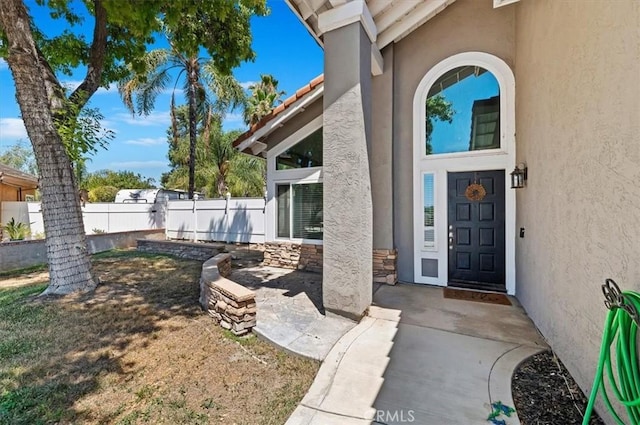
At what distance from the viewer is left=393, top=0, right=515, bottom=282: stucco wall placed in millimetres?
5672

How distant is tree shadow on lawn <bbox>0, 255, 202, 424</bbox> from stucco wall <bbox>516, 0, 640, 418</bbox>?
15.0 feet

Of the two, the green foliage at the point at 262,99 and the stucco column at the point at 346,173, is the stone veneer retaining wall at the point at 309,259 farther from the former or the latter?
the green foliage at the point at 262,99

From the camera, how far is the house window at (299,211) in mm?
7543

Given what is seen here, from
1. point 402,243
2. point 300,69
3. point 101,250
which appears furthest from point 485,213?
point 300,69

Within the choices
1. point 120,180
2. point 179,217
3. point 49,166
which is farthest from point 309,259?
point 120,180

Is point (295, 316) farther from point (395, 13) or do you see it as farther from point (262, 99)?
point (262, 99)

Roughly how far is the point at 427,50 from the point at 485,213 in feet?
12.1

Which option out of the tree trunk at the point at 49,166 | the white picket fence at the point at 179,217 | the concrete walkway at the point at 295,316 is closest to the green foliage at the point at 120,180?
the white picket fence at the point at 179,217

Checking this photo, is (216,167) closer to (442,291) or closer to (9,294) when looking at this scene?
(9,294)

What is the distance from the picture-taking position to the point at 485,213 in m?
5.89

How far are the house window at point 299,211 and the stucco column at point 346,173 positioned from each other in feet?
9.59

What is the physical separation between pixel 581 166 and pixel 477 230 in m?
3.24

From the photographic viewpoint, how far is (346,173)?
4418 millimetres

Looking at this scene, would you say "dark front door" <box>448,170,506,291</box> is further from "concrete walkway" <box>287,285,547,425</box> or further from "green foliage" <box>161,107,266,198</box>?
"green foliage" <box>161,107,266,198</box>
